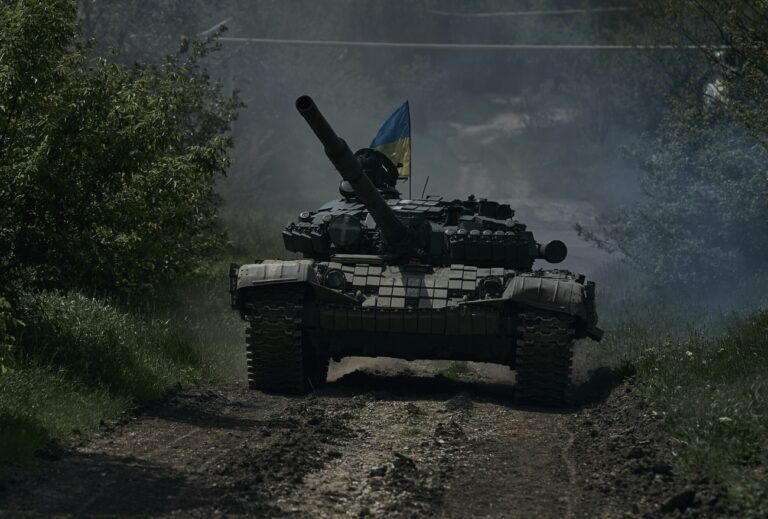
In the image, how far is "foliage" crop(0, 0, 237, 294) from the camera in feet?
33.6

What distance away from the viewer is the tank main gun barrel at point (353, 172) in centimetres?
1198

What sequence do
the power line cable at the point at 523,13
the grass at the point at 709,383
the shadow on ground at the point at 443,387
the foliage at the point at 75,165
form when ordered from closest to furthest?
the grass at the point at 709,383
the foliage at the point at 75,165
the shadow on ground at the point at 443,387
the power line cable at the point at 523,13

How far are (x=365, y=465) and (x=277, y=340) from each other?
13.0 feet

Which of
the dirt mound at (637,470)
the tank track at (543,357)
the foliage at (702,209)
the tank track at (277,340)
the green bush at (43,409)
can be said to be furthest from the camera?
the foliage at (702,209)

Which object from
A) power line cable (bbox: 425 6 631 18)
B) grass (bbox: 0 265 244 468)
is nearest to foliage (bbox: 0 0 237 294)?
grass (bbox: 0 265 244 468)

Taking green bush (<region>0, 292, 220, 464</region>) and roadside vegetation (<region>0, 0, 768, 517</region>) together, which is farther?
roadside vegetation (<region>0, 0, 768, 517</region>)

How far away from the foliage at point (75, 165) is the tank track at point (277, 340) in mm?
1316

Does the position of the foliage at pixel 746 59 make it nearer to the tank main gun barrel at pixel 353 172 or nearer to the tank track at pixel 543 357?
the tank track at pixel 543 357

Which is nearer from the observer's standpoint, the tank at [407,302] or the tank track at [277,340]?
the tank at [407,302]

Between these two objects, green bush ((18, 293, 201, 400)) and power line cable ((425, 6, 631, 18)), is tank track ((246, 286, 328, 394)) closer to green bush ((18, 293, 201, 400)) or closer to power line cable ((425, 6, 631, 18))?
green bush ((18, 293, 201, 400))

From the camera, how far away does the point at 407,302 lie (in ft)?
41.9

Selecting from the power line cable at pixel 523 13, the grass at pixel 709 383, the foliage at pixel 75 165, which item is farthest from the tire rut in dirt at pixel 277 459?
the power line cable at pixel 523 13

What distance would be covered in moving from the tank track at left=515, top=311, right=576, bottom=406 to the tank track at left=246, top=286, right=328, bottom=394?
82.3 inches

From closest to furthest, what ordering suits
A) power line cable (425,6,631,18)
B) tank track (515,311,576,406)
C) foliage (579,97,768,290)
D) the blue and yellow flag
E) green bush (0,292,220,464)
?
green bush (0,292,220,464) < tank track (515,311,576,406) < the blue and yellow flag < foliage (579,97,768,290) < power line cable (425,6,631,18)
